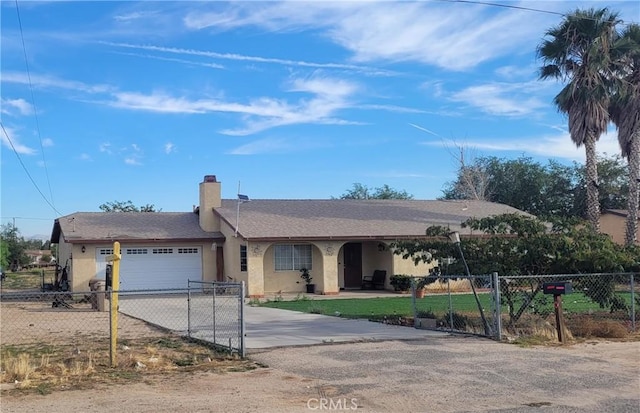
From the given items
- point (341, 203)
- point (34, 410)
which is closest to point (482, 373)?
point (34, 410)

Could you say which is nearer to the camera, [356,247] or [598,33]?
[598,33]

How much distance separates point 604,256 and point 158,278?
21.2 meters

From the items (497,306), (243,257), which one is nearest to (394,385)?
(497,306)

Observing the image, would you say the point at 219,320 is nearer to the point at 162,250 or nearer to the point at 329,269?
the point at 329,269

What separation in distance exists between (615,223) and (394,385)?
129 ft

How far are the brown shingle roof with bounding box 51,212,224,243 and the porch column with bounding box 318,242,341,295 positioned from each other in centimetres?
528

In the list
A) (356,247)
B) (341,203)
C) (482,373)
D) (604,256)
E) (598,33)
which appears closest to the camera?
(482,373)

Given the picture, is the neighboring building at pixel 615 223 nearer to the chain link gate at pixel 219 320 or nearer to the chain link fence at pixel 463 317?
the chain link fence at pixel 463 317

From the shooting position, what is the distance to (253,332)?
14.8 meters

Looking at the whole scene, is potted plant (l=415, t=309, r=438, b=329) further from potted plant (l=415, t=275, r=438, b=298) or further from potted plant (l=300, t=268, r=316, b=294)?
potted plant (l=300, t=268, r=316, b=294)

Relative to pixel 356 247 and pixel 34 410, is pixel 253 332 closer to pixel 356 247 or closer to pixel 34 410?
pixel 34 410

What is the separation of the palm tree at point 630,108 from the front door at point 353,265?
12.8 metres

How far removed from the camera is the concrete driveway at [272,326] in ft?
43.4

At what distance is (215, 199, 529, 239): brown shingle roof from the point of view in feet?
96.4
